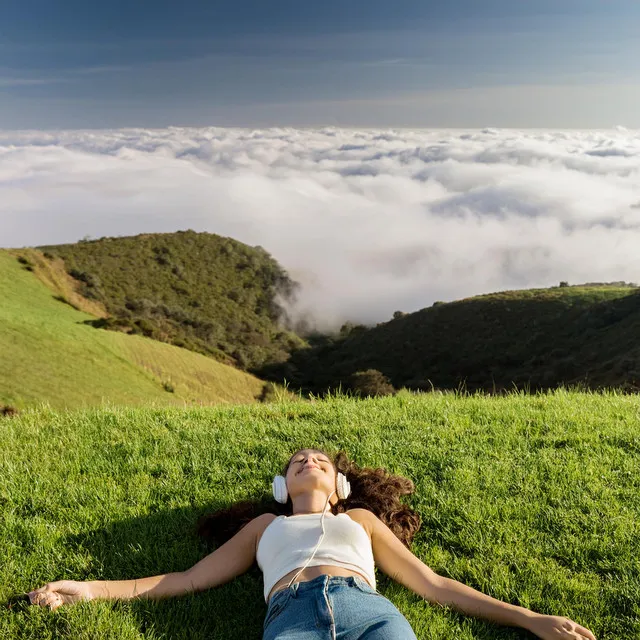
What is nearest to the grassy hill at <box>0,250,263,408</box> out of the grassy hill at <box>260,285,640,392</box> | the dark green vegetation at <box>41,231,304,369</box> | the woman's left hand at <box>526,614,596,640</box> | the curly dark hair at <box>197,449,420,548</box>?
the dark green vegetation at <box>41,231,304,369</box>

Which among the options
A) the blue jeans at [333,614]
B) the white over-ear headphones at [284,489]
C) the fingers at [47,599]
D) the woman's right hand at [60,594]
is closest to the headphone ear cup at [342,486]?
the white over-ear headphones at [284,489]

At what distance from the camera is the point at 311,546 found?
3.90 metres

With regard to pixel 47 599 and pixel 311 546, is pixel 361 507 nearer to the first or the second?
pixel 311 546

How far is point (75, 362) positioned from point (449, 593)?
45.4 m

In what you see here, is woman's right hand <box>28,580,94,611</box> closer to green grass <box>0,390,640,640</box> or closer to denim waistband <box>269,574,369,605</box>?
green grass <box>0,390,640,640</box>

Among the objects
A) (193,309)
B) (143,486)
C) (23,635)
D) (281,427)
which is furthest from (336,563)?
(193,309)

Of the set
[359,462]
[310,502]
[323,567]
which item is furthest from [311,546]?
[359,462]

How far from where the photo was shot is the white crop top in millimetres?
3805

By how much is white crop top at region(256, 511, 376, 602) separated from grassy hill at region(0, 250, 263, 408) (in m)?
22.6

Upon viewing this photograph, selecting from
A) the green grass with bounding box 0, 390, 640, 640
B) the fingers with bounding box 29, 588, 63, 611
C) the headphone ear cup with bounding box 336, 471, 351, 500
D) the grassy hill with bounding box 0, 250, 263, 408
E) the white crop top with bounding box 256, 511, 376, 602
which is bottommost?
the grassy hill with bounding box 0, 250, 263, 408

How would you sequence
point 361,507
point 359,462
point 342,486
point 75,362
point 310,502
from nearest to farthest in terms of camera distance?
point 310,502 < point 342,486 < point 361,507 < point 359,462 < point 75,362

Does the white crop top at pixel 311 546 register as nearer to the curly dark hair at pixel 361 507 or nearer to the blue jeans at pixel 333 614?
the blue jeans at pixel 333 614

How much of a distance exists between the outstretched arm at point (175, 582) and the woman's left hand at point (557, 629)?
204cm

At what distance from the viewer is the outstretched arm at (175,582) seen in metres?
3.77
